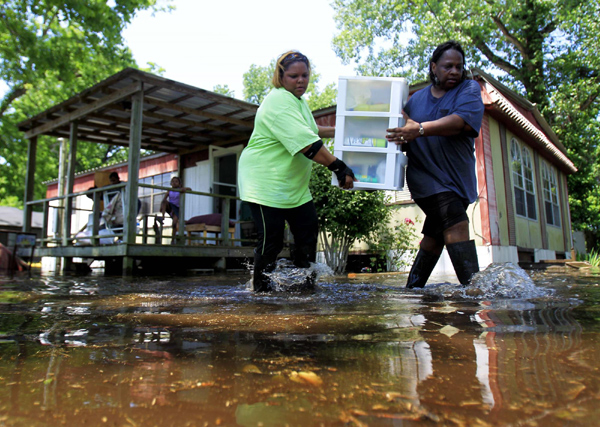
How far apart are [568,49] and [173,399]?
22399 mm

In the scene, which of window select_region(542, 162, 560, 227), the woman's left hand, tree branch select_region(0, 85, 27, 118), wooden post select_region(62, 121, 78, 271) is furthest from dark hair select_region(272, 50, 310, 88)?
tree branch select_region(0, 85, 27, 118)

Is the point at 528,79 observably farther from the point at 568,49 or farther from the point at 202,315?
the point at 202,315

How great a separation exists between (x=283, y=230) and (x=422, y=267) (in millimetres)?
1079

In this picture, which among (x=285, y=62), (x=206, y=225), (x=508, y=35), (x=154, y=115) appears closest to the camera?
(x=285, y=62)

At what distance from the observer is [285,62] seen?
3395 millimetres

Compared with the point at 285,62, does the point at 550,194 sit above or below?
above

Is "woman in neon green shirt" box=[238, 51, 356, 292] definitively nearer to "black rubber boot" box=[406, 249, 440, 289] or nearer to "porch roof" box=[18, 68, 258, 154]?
"black rubber boot" box=[406, 249, 440, 289]

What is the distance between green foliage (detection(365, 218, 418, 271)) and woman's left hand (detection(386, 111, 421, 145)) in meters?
5.43

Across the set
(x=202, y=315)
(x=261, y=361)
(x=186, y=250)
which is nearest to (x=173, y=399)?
(x=261, y=361)

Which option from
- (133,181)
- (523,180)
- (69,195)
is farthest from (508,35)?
(69,195)

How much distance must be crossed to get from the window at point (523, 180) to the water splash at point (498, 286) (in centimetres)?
872

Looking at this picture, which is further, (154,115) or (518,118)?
(518,118)

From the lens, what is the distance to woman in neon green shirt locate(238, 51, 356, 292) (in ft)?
10.8

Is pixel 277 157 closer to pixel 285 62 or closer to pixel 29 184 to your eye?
pixel 285 62
